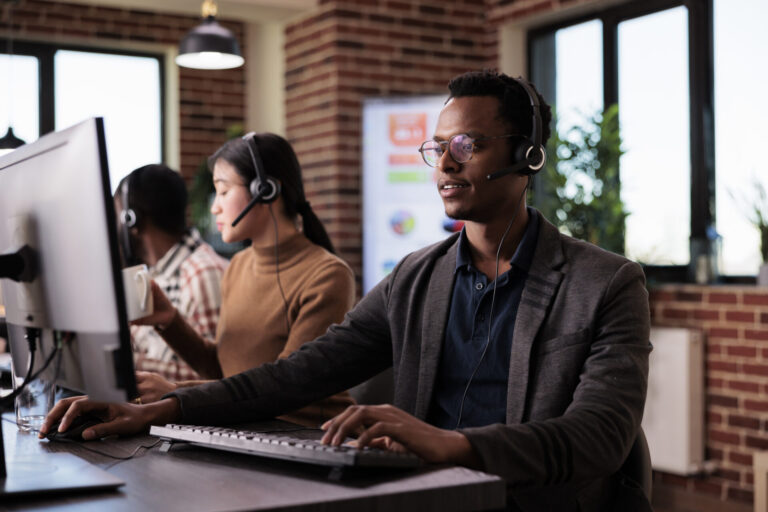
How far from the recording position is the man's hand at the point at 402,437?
1.19 meters

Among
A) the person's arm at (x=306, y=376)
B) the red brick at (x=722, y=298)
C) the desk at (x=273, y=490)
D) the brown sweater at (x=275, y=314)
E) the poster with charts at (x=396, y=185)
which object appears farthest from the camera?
the poster with charts at (x=396, y=185)

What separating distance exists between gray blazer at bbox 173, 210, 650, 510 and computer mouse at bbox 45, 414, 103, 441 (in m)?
0.15

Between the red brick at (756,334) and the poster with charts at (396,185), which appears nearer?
A: the red brick at (756,334)

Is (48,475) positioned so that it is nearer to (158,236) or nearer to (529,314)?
(529,314)

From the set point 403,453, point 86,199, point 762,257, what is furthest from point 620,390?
point 762,257

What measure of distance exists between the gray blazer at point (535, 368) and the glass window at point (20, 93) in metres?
4.75

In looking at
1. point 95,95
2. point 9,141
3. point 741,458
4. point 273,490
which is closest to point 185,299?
point 9,141

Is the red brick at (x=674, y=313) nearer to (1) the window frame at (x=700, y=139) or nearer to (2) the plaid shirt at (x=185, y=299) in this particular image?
(1) the window frame at (x=700, y=139)

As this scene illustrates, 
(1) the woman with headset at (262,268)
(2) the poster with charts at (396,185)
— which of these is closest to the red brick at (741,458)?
(2) the poster with charts at (396,185)

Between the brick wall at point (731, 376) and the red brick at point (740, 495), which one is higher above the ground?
the brick wall at point (731, 376)

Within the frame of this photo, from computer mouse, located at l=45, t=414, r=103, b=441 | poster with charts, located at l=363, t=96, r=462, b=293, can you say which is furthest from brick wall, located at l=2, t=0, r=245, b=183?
computer mouse, located at l=45, t=414, r=103, b=441

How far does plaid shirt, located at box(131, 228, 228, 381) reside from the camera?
2.68m

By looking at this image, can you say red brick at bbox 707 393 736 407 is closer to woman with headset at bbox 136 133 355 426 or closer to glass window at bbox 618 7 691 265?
glass window at bbox 618 7 691 265

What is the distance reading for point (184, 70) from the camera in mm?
6375
